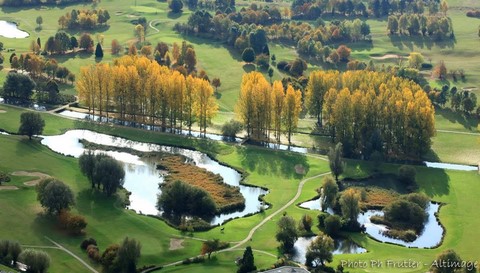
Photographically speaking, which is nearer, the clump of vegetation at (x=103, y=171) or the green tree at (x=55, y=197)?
the green tree at (x=55, y=197)

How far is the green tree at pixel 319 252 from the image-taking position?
295 ft

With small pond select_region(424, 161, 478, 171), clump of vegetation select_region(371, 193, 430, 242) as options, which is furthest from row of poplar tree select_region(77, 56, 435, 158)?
clump of vegetation select_region(371, 193, 430, 242)

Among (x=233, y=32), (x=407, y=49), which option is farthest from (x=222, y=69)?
(x=407, y=49)

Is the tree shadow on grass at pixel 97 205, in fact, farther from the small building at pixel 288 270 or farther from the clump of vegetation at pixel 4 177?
the small building at pixel 288 270

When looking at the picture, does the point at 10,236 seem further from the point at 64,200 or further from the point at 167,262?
the point at 167,262

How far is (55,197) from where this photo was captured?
324ft

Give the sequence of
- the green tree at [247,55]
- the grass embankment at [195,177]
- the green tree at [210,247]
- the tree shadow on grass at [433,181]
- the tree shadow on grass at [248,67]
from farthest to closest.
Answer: the green tree at [247,55], the tree shadow on grass at [248,67], the tree shadow on grass at [433,181], the grass embankment at [195,177], the green tree at [210,247]

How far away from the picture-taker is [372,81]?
146m

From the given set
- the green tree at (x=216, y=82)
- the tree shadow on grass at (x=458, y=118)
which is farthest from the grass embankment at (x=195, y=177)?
the tree shadow on grass at (x=458, y=118)

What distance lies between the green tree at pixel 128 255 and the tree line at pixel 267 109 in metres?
52.2

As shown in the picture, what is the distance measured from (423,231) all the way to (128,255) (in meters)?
40.4

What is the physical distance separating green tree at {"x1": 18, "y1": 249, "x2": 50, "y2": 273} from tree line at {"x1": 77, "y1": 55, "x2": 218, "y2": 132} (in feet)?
189

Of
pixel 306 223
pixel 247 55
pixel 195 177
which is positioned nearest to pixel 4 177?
pixel 195 177

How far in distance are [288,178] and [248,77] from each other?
32.0m
